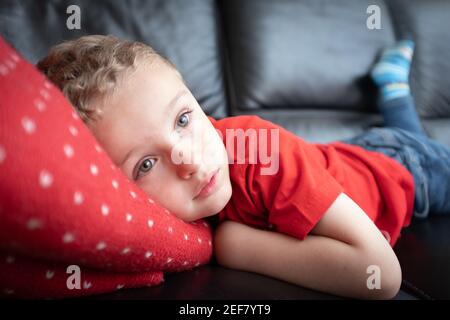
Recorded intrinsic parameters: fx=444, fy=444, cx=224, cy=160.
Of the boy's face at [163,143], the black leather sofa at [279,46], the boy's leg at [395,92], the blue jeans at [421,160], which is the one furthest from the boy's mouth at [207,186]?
the boy's leg at [395,92]

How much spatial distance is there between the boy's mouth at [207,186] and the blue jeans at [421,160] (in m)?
0.55

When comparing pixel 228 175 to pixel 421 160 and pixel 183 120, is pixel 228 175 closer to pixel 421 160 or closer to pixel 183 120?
pixel 183 120

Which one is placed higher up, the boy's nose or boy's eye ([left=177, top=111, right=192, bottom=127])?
boy's eye ([left=177, top=111, right=192, bottom=127])

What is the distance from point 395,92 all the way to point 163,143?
0.88 meters

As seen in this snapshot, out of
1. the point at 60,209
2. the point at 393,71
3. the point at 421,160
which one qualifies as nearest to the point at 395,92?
the point at 393,71

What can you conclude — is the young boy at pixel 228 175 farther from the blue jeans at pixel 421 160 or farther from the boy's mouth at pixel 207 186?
the blue jeans at pixel 421 160

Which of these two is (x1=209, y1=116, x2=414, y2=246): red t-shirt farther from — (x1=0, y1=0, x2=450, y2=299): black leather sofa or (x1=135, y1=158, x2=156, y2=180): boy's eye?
(x1=0, y1=0, x2=450, y2=299): black leather sofa

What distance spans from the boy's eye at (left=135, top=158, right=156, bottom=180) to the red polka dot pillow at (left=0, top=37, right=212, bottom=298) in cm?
8

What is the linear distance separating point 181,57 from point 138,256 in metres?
0.84

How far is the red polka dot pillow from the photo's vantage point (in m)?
0.43

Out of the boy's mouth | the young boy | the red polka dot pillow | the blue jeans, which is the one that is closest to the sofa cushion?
the blue jeans

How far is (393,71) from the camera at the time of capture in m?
1.28

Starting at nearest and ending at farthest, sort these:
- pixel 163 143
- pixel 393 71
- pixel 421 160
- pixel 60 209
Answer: pixel 60 209 < pixel 163 143 < pixel 421 160 < pixel 393 71

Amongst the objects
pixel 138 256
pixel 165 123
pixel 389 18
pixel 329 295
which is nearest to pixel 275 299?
pixel 329 295
